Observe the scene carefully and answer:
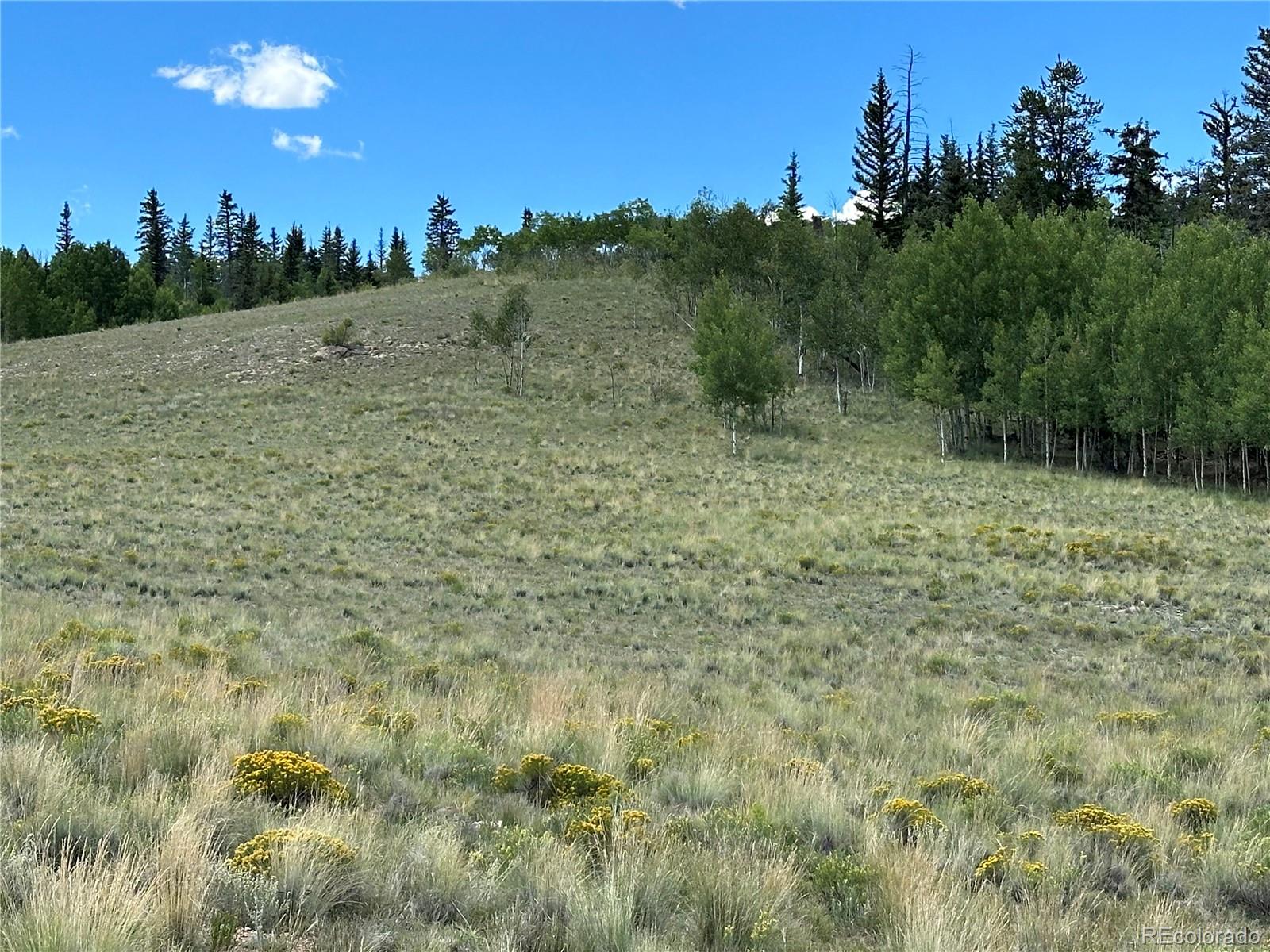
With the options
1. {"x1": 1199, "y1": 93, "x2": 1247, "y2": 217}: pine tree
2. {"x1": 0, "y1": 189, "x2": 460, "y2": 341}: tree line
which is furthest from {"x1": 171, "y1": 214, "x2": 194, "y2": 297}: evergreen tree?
{"x1": 1199, "y1": 93, "x2": 1247, "y2": 217}: pine tree

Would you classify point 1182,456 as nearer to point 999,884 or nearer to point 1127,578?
point 1127,578

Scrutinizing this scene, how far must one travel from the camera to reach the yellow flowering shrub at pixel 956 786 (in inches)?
229

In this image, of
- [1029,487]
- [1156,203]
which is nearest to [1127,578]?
[1029,487]

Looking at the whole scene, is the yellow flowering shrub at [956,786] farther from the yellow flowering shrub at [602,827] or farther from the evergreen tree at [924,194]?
the evergreen tree at [924,194]

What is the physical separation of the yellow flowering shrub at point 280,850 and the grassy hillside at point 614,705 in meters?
0.02

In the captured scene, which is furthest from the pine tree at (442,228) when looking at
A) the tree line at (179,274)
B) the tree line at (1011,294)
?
the tree line at (1011,294)

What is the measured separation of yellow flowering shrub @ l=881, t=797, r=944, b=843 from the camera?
4.92 m

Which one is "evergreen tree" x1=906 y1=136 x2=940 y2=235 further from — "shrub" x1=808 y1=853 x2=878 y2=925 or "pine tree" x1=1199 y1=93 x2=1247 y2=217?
"shrub" x1=808 y1=853 x2=878 y2=925

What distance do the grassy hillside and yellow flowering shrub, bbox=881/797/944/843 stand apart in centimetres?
4

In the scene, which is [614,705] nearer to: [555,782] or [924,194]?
[555,782]

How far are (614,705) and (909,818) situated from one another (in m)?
4.01

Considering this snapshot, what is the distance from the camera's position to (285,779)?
469cm

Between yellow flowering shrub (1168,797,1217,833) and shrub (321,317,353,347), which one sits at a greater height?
shrub (321,317,353,347)

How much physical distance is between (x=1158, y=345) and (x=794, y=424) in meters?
17.9
